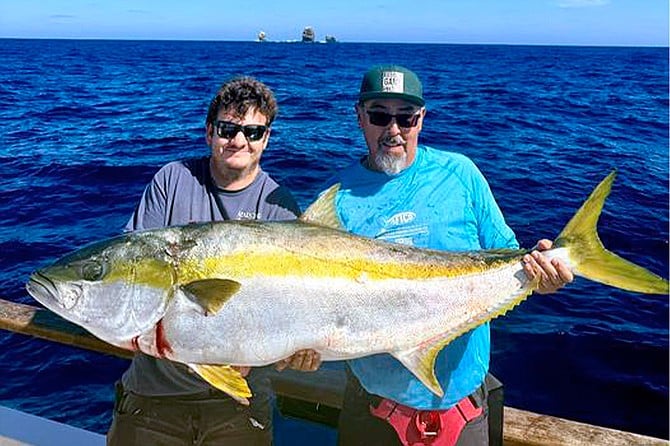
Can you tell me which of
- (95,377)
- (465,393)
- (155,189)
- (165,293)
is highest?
(155,189)

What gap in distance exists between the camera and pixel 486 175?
15.1 m

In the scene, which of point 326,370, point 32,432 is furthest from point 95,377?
point 326,370

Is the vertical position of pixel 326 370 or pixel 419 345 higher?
pixel 419 345

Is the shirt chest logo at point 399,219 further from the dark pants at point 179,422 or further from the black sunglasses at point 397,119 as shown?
the dark pants at point 179,422

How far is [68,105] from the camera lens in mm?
27156

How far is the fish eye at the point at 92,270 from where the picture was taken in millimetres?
2701

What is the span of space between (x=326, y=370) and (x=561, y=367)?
4554mm

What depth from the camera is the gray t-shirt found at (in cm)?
306

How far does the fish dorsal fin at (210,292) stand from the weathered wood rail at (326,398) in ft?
4.08

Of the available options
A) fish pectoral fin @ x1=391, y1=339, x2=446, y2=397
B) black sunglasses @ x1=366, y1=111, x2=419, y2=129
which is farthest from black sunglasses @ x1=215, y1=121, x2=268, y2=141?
fish pectoral fin @ x1=391, y1=339, x2=446, y2=397

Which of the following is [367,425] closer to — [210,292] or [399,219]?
[399,219]

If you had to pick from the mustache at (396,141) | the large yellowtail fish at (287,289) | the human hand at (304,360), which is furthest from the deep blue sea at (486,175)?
the mustache at (396,141)

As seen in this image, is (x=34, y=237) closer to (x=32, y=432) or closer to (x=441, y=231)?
(x=32, y=432)

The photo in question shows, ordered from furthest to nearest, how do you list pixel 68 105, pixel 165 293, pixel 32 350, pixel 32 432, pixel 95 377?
pixel 68 105 → pixel 32 350 → pixel 95 377 → pixel 32 432 → pixel 165 293
